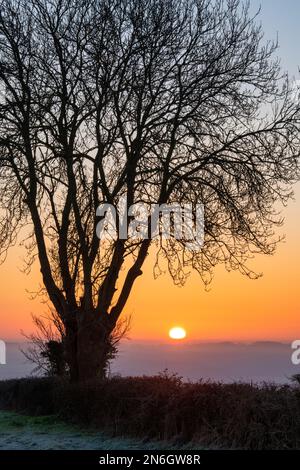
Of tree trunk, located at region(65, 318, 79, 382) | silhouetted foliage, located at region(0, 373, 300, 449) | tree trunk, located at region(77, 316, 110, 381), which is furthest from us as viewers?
tree trunk, located at region(65, 318, 79, 382)

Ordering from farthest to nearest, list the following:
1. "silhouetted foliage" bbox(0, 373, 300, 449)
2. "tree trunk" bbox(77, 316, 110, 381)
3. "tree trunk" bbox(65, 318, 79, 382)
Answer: "tree trunk" bbox(65, 318, 79, 382), "tree trunk" bbox(77, 316, 110, 381), "silhouetted foliage" bbox(0, 373, 300, 449)

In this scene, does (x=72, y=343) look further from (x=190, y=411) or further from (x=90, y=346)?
(x=190, y=411)

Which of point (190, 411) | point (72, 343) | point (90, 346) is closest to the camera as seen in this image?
point (190, 411)

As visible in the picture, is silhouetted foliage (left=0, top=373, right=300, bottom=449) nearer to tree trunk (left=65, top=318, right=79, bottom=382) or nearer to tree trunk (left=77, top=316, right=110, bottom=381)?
tree trunk (left=77, top=316, right=110, bottom=381)

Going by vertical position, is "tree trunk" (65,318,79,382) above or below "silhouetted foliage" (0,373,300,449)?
above

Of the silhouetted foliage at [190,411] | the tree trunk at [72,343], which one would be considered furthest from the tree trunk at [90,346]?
the silhouetted foliage at [190,411]

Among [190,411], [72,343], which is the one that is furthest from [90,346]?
[190,411]

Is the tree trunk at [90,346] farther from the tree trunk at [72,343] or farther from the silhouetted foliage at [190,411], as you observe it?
the silhouetted foliage at [190,411]

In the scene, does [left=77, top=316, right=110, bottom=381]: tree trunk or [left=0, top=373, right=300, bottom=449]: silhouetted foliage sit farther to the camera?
[left=77, top=316, right=110, bottom=381]: tree trunk

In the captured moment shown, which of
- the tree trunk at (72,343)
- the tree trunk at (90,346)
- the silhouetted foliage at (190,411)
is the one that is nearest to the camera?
the silhouetted foliage at (190,411)

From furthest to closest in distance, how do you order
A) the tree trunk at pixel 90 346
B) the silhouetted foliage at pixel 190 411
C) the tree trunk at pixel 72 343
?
1. the tree trunk at pixel 72 343
2. the tree trunk at pixel 90 346
3. the silhouetted foliage at pixel 190 411

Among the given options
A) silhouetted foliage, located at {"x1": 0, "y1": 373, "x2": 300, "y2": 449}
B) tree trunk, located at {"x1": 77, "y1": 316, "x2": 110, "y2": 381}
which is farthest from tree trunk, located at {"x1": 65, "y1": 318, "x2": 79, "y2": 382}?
silhouetted foliage, located at {"x1": 0, "y1": 373, "x2": 300, "y2": 449}
